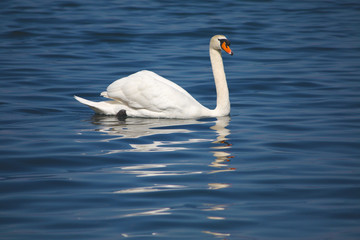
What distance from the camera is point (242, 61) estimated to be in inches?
595

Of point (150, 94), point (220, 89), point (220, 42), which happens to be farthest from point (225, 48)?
point (150, 94)

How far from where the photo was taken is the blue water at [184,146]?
5.20m

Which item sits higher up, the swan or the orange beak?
the orange beak

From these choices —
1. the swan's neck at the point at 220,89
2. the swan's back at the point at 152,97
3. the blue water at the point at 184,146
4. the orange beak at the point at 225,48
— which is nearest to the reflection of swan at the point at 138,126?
the blue water at the point at 184,146

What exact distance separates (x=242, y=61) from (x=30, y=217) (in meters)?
10.5

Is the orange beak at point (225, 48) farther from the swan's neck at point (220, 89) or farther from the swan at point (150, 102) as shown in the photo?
the swan at point (150, 102)

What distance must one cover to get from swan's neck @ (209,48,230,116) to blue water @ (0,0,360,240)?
241mm

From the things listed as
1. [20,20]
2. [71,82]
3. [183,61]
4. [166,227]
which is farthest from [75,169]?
[20,20]

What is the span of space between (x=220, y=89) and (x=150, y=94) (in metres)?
1.29

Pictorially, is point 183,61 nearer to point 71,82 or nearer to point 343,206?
point 71,82

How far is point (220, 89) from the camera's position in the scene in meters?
Result: 9.96

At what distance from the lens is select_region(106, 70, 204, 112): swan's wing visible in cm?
926

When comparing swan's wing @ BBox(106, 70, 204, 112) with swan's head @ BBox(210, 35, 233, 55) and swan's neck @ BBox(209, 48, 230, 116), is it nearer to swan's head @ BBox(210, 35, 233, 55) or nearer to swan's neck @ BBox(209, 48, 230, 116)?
swan's neck @ BBox(209, 48, 230, 116)

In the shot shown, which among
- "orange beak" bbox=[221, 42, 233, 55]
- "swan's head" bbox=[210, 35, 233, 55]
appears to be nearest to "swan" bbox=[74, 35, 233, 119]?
"orange beak" bbox=[221, 42, 233, 55]
